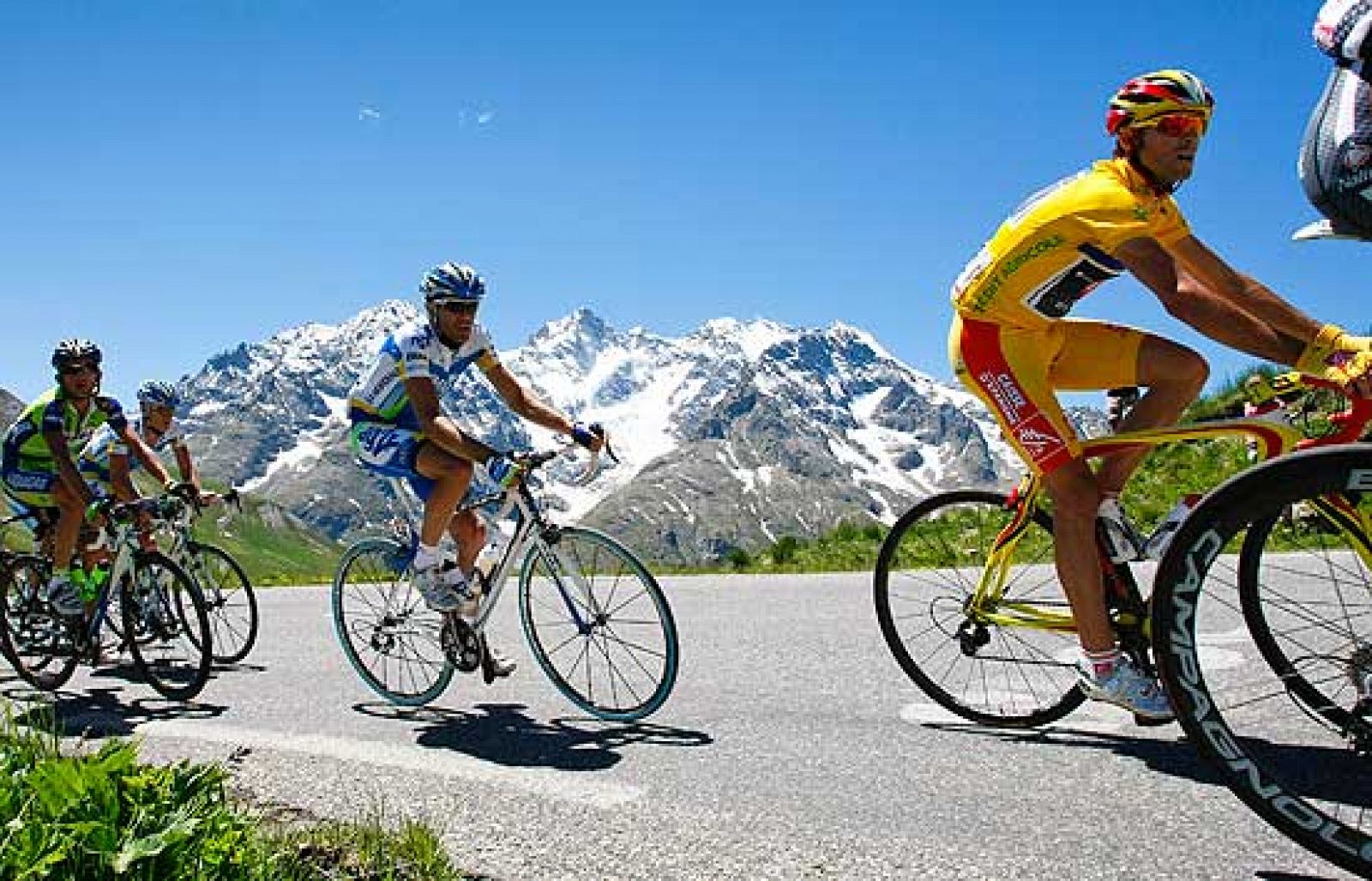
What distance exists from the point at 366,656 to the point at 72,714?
1911 millimetres

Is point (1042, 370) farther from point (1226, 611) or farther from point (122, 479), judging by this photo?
point (122, 479)

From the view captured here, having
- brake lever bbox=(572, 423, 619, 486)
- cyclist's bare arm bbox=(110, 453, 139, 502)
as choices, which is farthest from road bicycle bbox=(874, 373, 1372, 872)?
cyclist's bare arm bbox=(110, 453, 139, 502)

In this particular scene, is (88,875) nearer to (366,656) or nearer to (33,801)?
(33,801)

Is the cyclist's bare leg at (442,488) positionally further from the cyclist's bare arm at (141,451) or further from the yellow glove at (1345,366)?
the yellow glove at (1345,366)

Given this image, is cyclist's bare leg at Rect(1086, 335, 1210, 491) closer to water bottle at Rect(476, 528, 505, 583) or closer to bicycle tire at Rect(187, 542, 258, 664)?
water bottle at Rect(476, 528, 505, 583)

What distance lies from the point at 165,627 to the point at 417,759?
368 cm

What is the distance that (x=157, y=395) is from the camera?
1042 centimetres

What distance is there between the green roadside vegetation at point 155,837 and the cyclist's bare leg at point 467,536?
313 cm

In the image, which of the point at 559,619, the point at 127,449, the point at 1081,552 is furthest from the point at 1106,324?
the point at 127,449

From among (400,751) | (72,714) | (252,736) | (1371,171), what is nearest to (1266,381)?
(1371,171)

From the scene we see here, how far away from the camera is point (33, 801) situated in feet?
10.3

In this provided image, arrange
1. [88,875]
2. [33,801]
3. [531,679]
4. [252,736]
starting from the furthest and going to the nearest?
[531,679]
[252,736]
[33,801]
[88,875]

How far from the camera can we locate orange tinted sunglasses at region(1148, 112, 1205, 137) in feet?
14.4

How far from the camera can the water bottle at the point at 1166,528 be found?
4246mm
